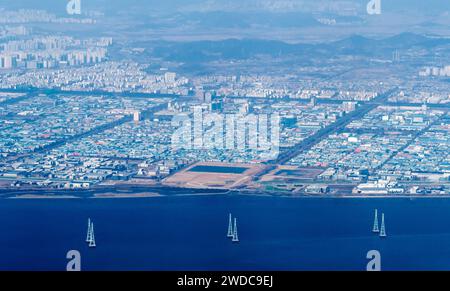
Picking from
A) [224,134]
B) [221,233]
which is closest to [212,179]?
[221,233]

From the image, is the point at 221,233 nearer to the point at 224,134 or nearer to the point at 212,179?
the point at 212,179

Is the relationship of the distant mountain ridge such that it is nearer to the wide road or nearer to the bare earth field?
the wide road

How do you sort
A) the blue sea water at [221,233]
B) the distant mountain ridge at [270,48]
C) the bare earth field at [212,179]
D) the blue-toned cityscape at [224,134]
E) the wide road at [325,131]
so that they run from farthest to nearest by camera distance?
the distant mountain ridge at [270,48], the wide road at [325,131], the bare earth field at [212,179], the blue-toned cityscape at [224,134], the blue sea water at [221,233]

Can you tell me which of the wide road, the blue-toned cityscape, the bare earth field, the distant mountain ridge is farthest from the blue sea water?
the distant mountain ridge

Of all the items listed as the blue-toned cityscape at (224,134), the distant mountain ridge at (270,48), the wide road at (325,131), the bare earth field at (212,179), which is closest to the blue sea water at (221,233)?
the blue-toned cityscape at (224,134)

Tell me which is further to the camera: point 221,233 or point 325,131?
point 325,131

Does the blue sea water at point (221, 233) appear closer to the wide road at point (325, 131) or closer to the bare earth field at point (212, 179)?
the bare earth field at point (212, 179)
